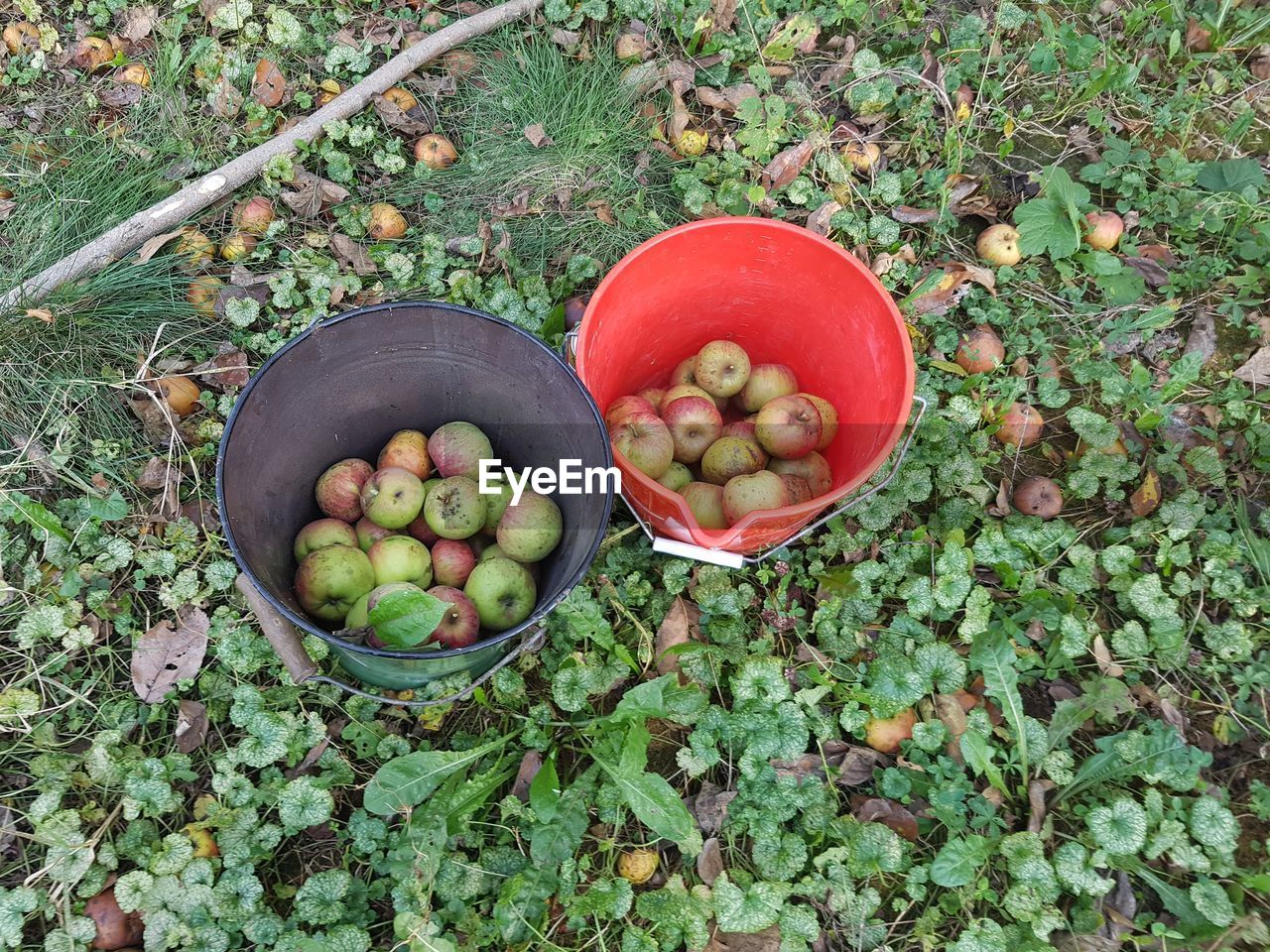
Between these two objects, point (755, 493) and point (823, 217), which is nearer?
point (755, 493)

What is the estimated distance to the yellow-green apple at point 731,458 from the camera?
8.75ft

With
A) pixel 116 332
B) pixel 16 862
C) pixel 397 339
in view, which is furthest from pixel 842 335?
pixel 16 862

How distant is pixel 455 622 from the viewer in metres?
2.24

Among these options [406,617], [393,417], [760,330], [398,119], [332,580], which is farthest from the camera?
[398,119]

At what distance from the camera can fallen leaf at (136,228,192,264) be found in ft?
10.1

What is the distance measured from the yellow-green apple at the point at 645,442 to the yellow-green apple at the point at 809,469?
39 centimetres

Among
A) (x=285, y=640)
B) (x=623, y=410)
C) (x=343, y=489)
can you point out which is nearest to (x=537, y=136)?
(x=623, y=410)

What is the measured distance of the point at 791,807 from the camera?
7.52 ft

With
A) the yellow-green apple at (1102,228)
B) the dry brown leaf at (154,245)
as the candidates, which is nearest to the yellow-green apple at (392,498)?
the dry brown leaf at (154,245)

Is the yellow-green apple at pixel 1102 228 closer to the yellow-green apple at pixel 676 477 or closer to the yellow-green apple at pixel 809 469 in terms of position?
the yellow-green apple at pixel 809 469

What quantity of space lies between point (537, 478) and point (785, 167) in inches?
71.5

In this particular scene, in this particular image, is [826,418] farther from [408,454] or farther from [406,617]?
[406,617]

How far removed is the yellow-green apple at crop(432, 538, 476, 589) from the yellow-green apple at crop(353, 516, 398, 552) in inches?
6.0

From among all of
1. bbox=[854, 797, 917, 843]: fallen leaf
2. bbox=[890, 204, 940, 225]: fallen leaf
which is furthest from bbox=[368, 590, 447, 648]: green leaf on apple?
bbox=[890, 204, 940, 225]: fallen leaf
